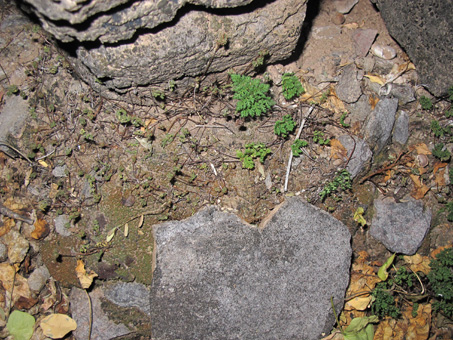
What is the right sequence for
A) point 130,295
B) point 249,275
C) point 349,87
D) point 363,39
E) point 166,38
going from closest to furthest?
point 166,38 < point 249,275 < point 130,295 < point 349,87 < point 363,39

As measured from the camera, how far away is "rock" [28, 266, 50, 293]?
127 inches

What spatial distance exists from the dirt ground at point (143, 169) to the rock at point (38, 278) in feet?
0.18

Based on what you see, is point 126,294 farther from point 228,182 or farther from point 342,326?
point 342,326

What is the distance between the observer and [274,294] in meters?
3.07

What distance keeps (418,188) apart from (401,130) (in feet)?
1.81

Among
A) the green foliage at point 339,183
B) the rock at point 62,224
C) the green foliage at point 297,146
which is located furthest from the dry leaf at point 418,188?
the rock at point 62,224

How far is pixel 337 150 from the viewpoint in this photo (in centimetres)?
331

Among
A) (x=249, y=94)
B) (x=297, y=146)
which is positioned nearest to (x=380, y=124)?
(x=297, y=146)

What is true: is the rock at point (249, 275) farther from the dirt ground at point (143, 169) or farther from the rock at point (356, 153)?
the rock at point (356, 153)

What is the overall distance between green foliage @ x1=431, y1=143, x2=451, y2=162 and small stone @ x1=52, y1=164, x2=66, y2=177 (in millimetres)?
3338

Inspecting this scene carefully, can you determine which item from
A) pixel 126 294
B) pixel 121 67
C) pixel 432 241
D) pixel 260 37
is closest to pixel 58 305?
pixel 126 294

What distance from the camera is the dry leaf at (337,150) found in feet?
10.8

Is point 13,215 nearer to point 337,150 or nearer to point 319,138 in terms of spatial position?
point 319,138

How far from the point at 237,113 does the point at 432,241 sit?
6.97ft
